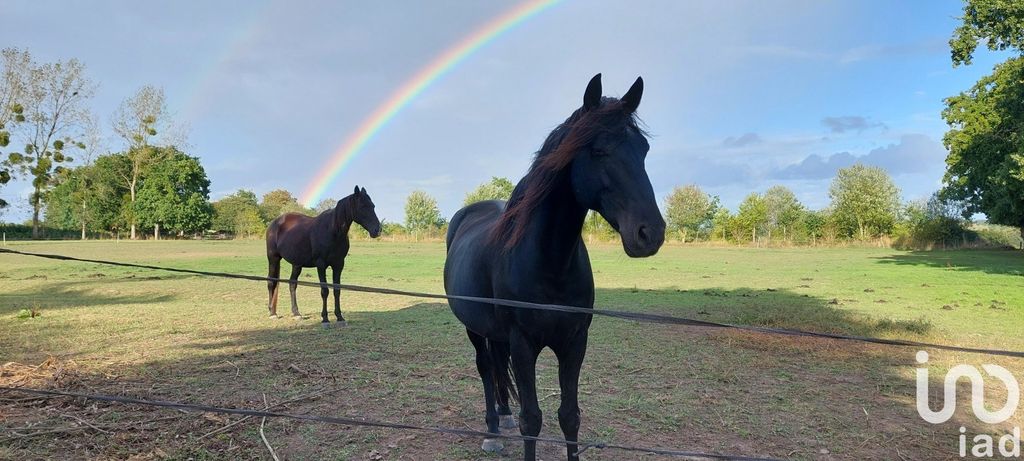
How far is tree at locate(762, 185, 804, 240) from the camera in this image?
61513mm

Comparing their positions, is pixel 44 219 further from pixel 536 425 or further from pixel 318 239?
pixel 536 425

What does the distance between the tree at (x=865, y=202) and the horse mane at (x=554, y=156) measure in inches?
2252

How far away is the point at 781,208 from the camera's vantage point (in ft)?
218

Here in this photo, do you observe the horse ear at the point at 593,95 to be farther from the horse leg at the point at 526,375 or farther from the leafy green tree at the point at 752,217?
the leafy green tree at the point at 752,217

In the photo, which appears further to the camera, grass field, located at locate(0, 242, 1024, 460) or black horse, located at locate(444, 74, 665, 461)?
grass field, located at locate(0, 242, 1024, 460)

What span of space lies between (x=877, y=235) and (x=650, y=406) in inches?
2242

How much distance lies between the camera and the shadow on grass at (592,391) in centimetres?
374

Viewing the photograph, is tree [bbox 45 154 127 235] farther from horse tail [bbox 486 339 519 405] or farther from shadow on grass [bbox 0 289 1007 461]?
horse tail [bbox 486 339 519 405]

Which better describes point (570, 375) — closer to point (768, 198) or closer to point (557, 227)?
point (557, 227)

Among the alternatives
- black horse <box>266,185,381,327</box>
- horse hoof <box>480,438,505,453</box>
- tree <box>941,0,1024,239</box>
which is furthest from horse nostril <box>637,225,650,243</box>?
tree <box>941,0,1024,239</box>

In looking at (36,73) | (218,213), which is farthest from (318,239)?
(218,213)

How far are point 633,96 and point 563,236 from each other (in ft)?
2.42

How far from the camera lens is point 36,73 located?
54.2 ft

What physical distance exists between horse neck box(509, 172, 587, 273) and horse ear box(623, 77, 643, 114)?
0.42m
